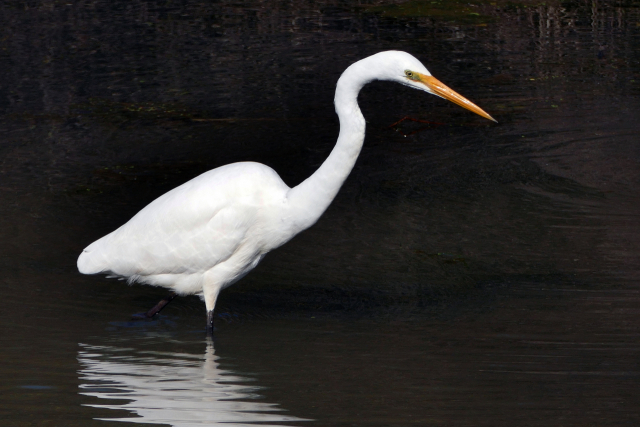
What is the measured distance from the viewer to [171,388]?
4367 millimetres

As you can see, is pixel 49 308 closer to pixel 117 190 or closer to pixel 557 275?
pixel 117 190

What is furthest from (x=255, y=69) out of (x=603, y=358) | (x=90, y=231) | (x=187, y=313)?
(x=603, y=358)

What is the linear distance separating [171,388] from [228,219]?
1.06m

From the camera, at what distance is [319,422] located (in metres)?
3.93

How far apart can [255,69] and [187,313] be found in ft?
20.2

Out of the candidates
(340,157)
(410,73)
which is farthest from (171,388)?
(410,73)

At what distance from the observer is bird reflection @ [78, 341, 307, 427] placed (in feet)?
13.3

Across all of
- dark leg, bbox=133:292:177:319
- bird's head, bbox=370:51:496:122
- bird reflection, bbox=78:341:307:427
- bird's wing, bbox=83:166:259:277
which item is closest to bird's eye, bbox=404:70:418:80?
bird's head, bbox=370:51:496:122

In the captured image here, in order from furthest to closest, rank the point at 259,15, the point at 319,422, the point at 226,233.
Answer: the point at 259,15 < the point at 226,233 < the point at 319,422

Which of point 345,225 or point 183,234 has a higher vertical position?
point 183,234

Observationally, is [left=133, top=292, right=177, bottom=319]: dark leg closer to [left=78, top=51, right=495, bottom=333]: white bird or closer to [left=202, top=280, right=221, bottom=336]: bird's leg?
[left=78, top=51, right=495, bottom=333]: white bird

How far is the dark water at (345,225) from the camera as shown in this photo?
4.27 m

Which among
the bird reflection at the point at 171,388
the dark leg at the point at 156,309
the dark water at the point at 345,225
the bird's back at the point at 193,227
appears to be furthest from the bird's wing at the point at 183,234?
the bird reflection at the point at 171,388

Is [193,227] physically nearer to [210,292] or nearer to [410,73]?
[210,292]
